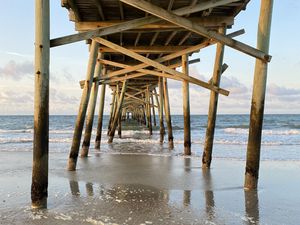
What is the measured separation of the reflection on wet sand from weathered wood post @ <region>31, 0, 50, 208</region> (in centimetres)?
225

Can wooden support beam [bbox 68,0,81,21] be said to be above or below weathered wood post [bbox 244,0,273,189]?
above

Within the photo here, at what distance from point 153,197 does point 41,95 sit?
1.91 m

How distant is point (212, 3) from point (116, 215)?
3.07m

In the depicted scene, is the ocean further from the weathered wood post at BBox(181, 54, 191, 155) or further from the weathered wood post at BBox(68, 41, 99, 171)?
the weathered wood post at BBox(68, 41, 99, 171)

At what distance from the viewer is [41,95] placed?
389 centimetres

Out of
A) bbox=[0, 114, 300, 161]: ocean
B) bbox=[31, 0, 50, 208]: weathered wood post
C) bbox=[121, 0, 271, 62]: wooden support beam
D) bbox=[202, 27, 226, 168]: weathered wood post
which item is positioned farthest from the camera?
bbox=[0, 114, 300, 161]: ocean

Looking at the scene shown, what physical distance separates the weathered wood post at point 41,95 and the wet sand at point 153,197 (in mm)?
405

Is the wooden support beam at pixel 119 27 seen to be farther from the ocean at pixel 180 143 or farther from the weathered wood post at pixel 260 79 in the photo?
the ocean at pixel 180 143

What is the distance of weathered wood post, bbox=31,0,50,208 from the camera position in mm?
3887

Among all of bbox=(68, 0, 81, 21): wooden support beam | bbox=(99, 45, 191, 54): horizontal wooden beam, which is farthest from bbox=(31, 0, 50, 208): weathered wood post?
bbox=(99, 45, 191, 54): horizontal wooden beam

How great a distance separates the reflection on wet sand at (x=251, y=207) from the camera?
3.62 meters

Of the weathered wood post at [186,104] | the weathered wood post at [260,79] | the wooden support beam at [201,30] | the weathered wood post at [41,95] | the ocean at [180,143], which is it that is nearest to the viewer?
the weathered wood post at [41,95]

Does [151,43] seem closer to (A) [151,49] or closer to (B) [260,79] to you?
(A) [151,49]

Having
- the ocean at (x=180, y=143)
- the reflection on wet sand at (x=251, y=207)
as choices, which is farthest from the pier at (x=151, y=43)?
the ocean at (x=180, y=143)
